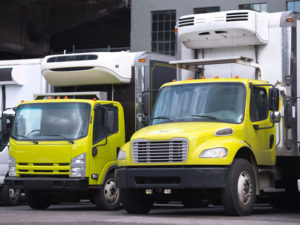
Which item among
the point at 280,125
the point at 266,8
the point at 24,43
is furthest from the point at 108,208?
the point at 24,43

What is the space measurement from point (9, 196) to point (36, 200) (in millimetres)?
2102

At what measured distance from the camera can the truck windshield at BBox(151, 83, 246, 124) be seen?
15.7m

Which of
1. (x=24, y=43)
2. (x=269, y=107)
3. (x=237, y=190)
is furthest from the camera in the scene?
(x=24, y=43)

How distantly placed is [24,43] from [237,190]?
34.2m

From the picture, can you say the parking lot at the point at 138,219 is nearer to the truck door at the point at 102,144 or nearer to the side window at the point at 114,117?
the truck door at the point at 102,144

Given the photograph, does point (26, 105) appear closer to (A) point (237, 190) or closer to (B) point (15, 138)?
(B) point (15, 138)

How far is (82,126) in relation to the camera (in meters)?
17.6

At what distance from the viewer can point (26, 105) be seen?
60.2 ft

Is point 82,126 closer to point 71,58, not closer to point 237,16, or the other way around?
point 71,58

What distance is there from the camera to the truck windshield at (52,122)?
1759cm

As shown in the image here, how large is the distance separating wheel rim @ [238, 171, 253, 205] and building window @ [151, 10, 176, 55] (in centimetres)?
2546

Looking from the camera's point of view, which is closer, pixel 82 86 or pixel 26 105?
pixel 26 105

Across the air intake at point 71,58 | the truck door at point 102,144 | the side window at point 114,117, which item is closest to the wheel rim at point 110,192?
the truck door at point 102,144

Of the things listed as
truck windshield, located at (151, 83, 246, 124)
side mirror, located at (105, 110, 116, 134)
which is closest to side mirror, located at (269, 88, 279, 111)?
truck windshield, located at (151, 83, 246, 124)
